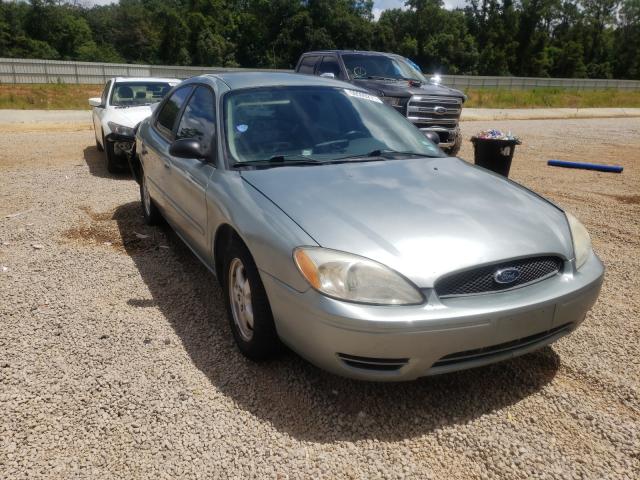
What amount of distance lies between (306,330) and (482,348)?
83cm

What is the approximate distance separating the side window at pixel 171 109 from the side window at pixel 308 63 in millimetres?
6989

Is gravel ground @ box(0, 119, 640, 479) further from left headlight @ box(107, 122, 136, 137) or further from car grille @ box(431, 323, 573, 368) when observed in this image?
left headlight @ box(107, 122, 136, 137)

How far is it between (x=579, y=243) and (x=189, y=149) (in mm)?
2387

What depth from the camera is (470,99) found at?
30125mm

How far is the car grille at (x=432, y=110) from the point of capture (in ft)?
34.5

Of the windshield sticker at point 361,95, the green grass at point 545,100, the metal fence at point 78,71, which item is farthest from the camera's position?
the green grass at point 545,100

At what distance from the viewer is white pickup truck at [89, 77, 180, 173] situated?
8430 millimetres

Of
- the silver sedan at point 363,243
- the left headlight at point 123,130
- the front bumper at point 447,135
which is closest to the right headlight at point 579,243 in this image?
the silver sedan at point 363,243

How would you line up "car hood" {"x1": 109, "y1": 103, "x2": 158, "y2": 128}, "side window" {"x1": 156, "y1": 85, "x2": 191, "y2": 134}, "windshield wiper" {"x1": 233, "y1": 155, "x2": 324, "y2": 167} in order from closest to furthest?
"windshield wiper" {"x1": 233, "y1": 155, "x2": 324, "y2": 167} < "side window" {"x1": 156, "y1": 85, "x2": 191, "y2": 134} < "car hood" {"x1": 109, "y1": 103, "x2": 158, "y2": 128}

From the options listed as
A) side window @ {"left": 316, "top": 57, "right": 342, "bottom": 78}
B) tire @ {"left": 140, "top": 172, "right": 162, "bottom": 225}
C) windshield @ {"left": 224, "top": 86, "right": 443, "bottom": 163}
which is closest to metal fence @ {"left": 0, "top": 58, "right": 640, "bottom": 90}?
side window @ {"left": 316, "top": 57, "right": 342, "bottom": 78}

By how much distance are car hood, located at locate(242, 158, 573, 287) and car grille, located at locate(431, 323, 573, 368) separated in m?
0.39

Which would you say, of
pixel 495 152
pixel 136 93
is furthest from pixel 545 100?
pixel 136 93

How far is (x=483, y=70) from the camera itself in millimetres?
82062

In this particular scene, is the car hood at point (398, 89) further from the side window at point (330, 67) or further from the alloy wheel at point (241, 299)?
the alloy wheel at point (241, 299)
